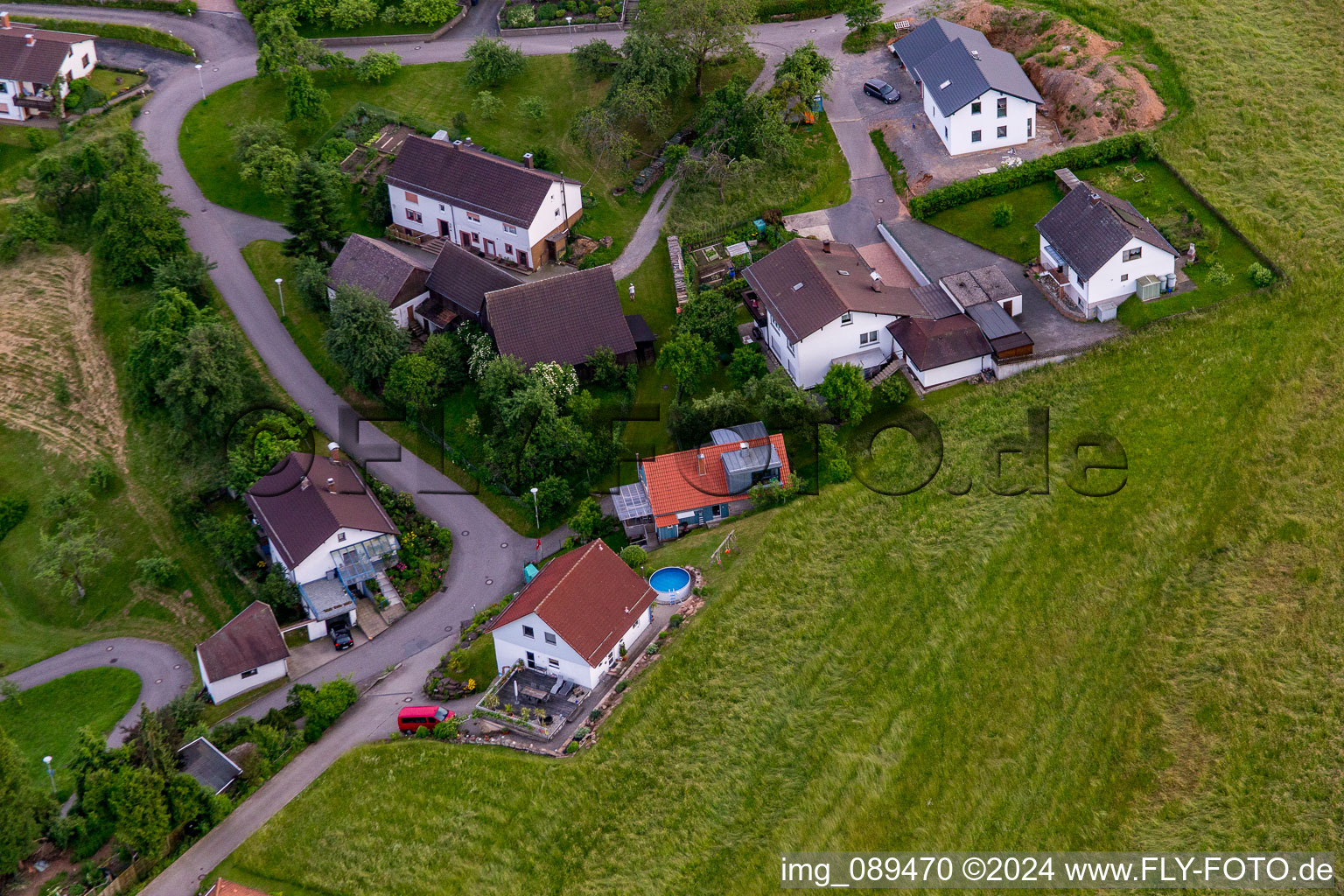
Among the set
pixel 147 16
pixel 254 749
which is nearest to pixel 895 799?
pixel 254 749

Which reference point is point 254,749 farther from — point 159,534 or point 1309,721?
point 1309,721

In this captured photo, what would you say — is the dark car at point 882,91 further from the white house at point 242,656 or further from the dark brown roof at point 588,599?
the white house at point 242,656

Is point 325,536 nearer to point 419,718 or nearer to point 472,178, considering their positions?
point 419,718

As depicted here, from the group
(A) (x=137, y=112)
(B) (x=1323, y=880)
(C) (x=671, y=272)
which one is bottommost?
(B) (x=1323, y=880)

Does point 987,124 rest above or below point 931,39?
below

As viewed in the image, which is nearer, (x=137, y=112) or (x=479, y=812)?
(x=479, y=812)

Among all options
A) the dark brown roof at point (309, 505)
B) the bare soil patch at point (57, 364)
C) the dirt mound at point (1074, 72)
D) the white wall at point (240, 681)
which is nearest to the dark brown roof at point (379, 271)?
the dark brown roof at point (309, 505)

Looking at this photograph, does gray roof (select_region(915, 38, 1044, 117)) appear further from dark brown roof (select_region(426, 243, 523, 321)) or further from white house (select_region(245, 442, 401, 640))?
white house (select_region(245, 442, 401, 640))

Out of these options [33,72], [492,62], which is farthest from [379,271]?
[33,72]
